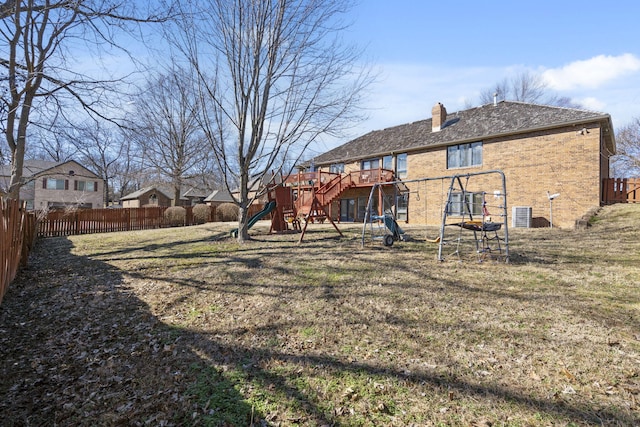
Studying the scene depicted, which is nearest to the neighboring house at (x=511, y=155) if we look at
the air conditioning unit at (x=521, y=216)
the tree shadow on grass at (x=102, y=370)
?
the air conditioning unit at (x=521, y=216)

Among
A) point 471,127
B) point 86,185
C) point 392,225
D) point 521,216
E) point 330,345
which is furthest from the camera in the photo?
point 86,185

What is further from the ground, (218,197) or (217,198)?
(218,197)

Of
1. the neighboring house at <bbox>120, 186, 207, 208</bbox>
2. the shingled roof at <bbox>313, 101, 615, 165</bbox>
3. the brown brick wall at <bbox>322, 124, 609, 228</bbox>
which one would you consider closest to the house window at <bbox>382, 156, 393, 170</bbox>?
the shingled roof at <bbox>313, 101, 615, 165</bbox>

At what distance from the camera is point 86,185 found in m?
43.2

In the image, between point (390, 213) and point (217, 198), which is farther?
point (217, 198)

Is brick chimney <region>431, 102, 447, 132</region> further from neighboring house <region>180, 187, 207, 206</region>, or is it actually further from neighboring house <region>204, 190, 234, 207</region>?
neighboring house <region>180, 187, 207, 206</region>

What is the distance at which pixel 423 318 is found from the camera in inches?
188

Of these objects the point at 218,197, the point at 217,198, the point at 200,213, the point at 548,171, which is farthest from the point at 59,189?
the point at 548,171

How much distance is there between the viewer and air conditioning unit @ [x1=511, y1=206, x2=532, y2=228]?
17312mm

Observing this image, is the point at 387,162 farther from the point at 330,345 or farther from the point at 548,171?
the point at 330,345

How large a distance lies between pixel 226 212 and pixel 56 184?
26.9 m

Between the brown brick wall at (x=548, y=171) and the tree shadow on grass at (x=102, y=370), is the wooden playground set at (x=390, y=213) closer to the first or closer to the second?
the brown brick wall at (x=548, y=171)

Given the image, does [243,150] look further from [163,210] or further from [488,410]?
[163,210]

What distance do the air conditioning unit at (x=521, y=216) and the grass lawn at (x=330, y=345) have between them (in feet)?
33.3
